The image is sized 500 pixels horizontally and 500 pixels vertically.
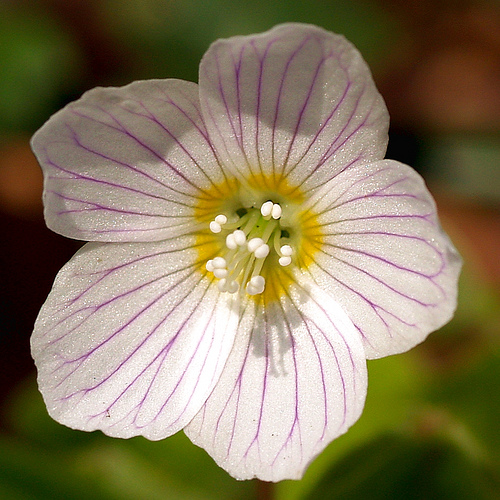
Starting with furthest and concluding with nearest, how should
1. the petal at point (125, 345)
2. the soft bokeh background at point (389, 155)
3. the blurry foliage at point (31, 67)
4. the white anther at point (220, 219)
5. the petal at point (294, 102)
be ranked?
the blurry foliage at point (31, 67) < the soft bokeh background at point (389, 155) < the white anther at point (220, 219) < the petal at point (125, 345) < the petal at point (294, 102)

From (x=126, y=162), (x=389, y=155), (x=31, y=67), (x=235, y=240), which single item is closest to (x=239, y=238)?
(x=235, y=240)

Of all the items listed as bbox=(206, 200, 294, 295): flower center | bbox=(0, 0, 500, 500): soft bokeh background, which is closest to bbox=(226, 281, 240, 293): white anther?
bbox=(206, 200, 294, 295): flower center

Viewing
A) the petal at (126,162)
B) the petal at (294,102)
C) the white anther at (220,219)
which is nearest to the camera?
the petal at (294,102)

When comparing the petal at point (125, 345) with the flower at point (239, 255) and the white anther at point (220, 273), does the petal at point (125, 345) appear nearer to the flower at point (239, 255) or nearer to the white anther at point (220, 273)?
the flower at point (239, 255)

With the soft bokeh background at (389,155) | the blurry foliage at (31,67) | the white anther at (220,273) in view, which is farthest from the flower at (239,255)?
the blurry foliage at (31,67)

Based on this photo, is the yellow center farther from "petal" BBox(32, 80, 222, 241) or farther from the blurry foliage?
the blurry foliage

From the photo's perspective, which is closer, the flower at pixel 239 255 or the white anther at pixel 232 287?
the flower at pixel 239 255

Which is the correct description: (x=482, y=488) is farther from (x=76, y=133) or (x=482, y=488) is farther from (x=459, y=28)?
(x=459, y=28)

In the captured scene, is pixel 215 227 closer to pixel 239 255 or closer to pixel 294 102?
pixel 239 255
